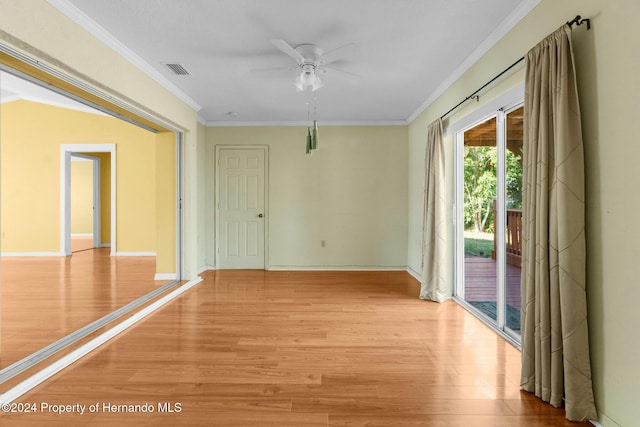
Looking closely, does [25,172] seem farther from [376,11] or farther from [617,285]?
[617,285]

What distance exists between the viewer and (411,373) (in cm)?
238

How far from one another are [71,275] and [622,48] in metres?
6.86

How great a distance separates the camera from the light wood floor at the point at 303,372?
1.91 m

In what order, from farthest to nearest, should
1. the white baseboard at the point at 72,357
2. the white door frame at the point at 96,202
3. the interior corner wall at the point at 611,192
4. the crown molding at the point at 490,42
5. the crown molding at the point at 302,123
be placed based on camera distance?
the white door frame at the point at 96,202 < the crown molding at the point at 302,123 < the crown molding at the point at 490,42 < the white baseboard at the point at 72,357 < the interior corner wall at the point at 611,192

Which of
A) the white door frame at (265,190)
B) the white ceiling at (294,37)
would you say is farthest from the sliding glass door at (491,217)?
the white door frame at (265,190)

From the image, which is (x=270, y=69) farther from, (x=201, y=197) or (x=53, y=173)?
(x=53, y=173)

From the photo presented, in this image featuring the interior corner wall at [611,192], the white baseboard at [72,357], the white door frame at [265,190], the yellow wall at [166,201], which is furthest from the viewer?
the white door frame at [265,190]

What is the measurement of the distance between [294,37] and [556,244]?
2.61 meters

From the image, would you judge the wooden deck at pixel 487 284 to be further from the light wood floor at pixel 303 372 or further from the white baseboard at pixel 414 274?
the white baseboard at pixel 414 274

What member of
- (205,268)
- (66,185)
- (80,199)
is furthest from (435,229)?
(80,199)

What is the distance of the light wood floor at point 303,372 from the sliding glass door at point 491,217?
42cm

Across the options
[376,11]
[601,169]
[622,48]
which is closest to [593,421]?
[601,169]

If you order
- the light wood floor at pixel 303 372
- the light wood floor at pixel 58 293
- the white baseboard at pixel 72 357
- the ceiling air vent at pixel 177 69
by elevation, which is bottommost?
the light wood floor at pixel 303 372

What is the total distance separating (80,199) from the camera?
1111 centimetres
